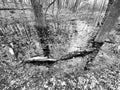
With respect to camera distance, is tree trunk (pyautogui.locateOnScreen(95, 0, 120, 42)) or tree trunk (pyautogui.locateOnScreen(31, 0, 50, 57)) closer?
tree trunk (pyautogui.locateOnScreen(95, 0, 120, 42))

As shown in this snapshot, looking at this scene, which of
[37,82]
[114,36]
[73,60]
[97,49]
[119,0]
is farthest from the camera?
[114,36]

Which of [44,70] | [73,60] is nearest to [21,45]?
[44,70]

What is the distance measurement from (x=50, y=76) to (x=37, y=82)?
286mm

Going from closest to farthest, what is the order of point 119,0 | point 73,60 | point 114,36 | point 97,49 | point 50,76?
point 119,0 → point 50,76 → point 73,60 → point 97,49 → point 114,36

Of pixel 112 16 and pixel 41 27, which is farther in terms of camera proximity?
pixel 41 27

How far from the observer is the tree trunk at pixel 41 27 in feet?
7.52

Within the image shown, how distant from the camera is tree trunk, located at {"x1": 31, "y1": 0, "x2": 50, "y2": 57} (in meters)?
2.29

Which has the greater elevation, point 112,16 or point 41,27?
point 112,16

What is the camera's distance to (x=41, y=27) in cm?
338

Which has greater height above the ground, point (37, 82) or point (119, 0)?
point (119, 0)

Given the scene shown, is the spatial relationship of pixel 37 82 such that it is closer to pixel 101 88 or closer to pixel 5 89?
pixel 5 89

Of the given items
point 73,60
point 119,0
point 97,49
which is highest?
point 119,0

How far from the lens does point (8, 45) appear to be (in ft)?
7.22

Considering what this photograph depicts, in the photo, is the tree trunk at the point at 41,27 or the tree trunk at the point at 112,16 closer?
the tree trunk at the point at 112,16
